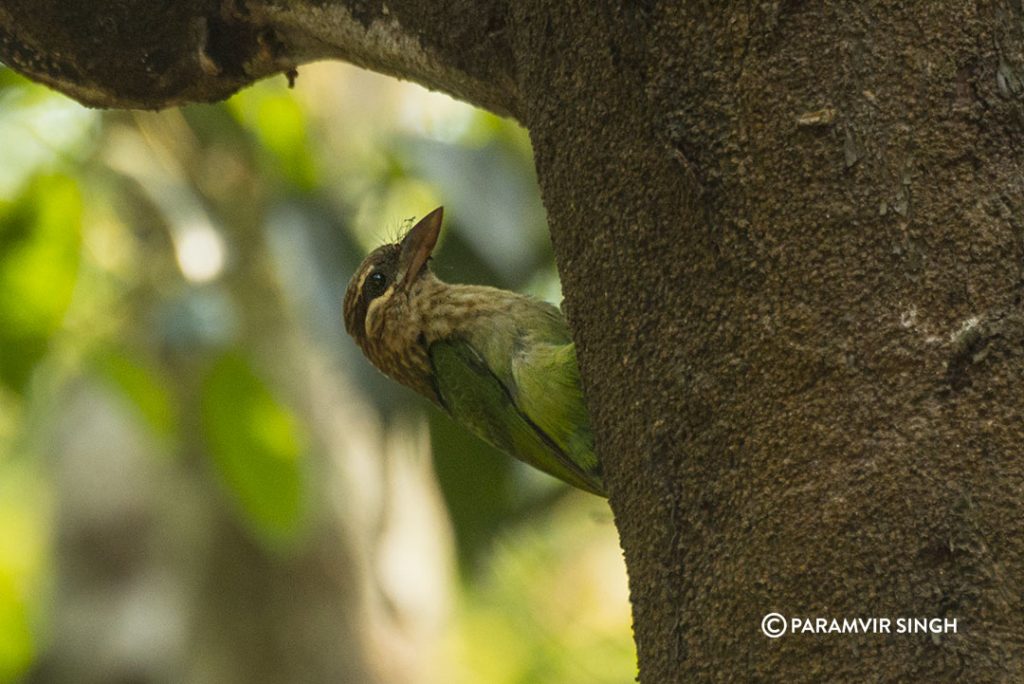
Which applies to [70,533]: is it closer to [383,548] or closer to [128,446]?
[128,446]

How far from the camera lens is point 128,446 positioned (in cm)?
1162

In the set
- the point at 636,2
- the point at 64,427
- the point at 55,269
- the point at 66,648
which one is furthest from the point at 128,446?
the point at 636,2

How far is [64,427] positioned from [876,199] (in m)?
10.7

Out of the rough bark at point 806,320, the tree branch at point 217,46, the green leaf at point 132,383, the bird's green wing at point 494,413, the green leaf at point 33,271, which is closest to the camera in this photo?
the rough bark at point 806,320

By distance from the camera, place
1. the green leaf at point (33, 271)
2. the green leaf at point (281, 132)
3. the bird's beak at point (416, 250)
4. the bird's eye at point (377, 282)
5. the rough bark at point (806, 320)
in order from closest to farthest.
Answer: the rough bark at point (806, 320) < the bird's beak at point (416, 250) < the bird's eye at point (377, 282) < the green leaf at point (33, 271) < the green leaf at point (281, 132)

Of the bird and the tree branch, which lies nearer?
the tree branch

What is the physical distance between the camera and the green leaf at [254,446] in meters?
4.68

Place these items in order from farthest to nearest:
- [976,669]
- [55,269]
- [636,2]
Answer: [55,269] → [636,2] → [976,669]

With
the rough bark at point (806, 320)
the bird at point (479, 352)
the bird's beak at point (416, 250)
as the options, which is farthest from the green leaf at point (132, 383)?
the rough bark at point (806, 320)

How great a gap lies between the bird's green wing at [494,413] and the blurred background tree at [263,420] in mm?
504

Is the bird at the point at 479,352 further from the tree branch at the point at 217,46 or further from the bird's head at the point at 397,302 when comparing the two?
the tree branch at the point at 217,46

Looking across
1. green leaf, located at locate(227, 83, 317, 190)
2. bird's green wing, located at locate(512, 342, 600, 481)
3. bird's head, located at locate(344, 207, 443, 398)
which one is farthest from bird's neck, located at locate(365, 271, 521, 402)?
green leaf, located at locate(227, 83, 317, 190)

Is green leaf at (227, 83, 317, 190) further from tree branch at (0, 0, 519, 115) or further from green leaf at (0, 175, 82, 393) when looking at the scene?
tree branch at (0, 0, 519, 115)

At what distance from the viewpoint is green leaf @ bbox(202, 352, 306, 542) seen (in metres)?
4.68
